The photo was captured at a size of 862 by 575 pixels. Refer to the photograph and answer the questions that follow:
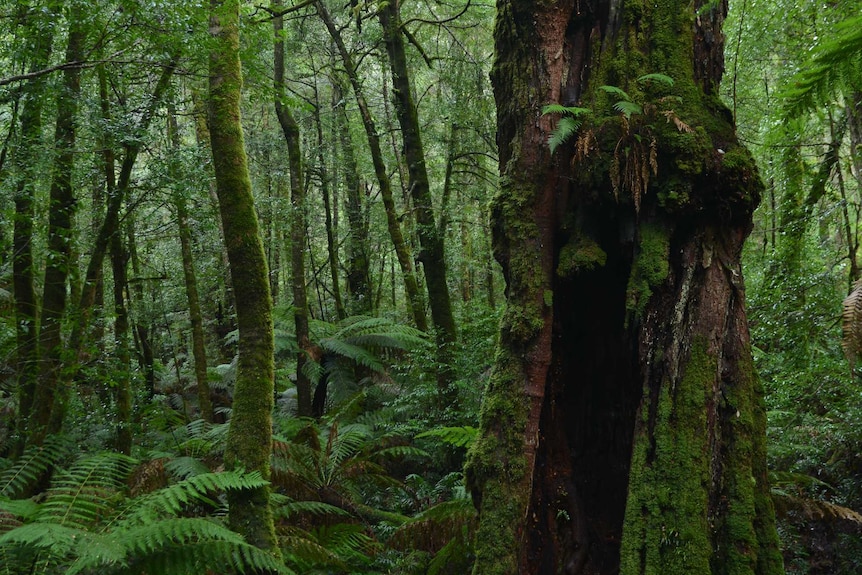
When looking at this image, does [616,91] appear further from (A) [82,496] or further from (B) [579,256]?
(A) [82,496]

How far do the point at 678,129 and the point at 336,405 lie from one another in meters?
8.95

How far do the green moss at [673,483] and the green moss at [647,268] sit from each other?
34 centimetres

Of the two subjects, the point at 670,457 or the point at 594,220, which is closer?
the point at 670,457

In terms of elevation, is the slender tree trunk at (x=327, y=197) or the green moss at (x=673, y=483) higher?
the slender tree trunk at (x=327, y=197)

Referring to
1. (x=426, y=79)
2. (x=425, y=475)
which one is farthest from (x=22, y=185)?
(x=426, y=79)

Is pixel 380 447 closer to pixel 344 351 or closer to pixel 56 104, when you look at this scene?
pixel 344 351

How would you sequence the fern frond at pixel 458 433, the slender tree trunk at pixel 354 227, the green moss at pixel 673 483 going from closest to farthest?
the green moss at pixel 673 483, the fern frond at pixel 458 433, the slender tree trunk at pixel 354 227

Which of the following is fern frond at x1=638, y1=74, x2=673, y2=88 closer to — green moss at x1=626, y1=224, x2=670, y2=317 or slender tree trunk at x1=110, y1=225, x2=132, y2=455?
green moss at x1=626, y1=224, x2=670, y2=317

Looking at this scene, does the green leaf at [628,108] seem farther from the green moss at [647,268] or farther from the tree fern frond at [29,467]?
the tree fern frond at [29,467]

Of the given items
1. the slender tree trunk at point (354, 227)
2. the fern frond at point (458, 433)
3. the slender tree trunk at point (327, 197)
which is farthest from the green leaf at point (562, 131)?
the slender tree trunk at point (354, 227)

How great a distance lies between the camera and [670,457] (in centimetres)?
268

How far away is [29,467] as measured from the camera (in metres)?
5.10

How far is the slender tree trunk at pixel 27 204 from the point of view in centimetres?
510

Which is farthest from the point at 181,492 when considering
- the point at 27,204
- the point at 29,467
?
the point at 27,204
